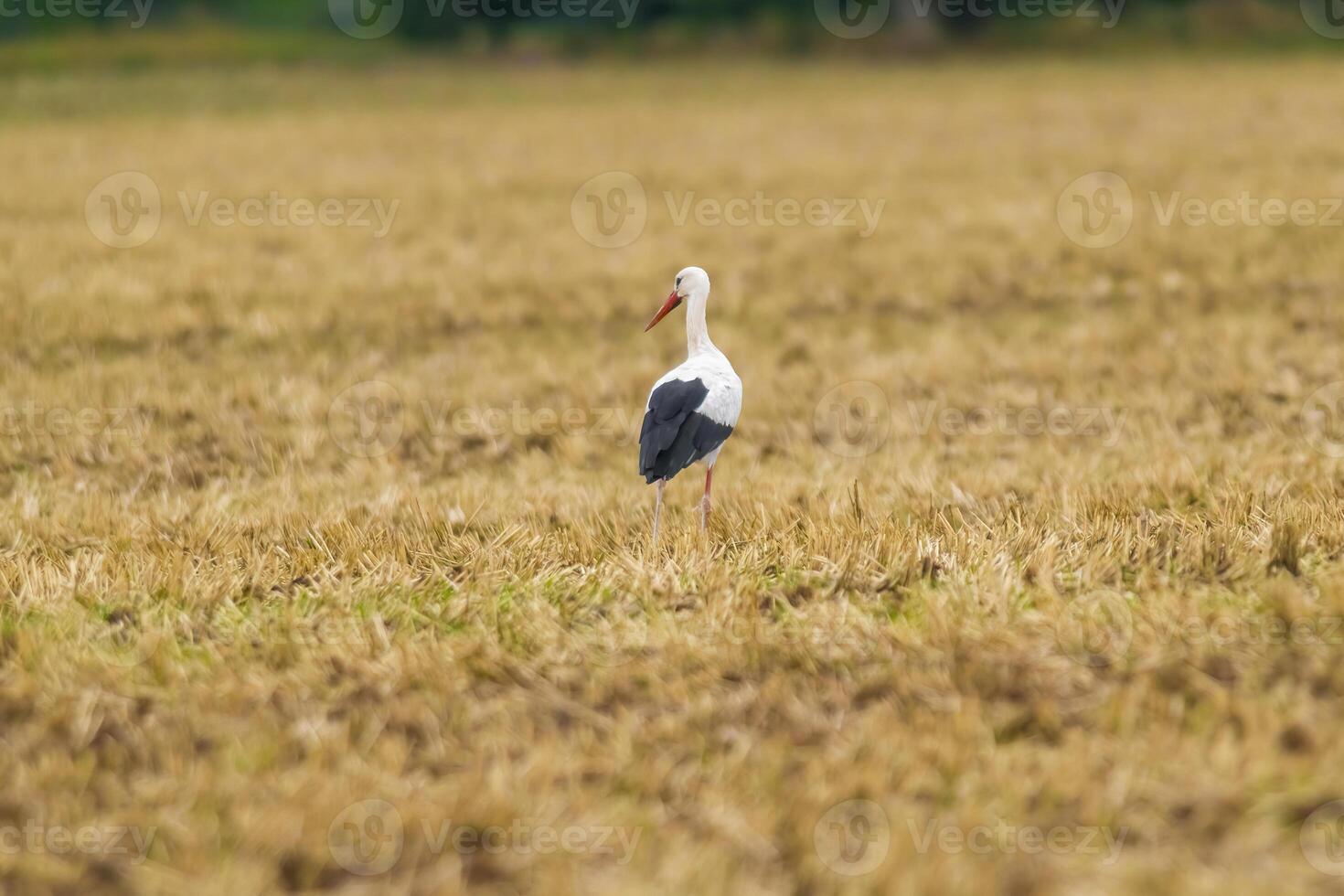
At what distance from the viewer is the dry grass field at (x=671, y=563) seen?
297 cm

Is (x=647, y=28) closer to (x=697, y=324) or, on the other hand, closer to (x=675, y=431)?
(x=697, y=324)

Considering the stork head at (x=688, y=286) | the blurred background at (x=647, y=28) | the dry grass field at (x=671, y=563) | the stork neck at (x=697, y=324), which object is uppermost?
the blurred background at (x=647, y=28)

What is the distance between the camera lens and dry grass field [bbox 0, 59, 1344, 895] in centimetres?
297

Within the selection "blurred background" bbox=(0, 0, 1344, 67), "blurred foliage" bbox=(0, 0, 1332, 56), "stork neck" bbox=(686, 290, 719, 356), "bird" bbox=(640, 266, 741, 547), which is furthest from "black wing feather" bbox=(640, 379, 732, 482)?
"blurred foliage" bbox=(0, 0, 1332, 56)

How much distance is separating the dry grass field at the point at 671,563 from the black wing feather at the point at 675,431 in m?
0.43

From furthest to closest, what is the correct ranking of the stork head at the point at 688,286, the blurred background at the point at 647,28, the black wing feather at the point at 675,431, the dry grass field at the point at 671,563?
the blurred background at the point at 647,28
the stork head at the point at 688,286
the black wing feather at the point at 675,431
the dry grass field at the point at 671,563

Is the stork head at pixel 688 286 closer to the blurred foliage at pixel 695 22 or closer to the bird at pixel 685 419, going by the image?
the bird at pixel 685 419

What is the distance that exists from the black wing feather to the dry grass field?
1.41 feet

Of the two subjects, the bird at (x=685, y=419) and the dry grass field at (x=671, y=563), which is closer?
the dry grass field at (x=671, y=563)

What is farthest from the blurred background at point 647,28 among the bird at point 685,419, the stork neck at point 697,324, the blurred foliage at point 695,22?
the bird at point 685,419

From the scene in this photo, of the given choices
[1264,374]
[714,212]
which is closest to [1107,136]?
[714,212]

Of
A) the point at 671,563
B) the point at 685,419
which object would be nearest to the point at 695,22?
the point at 685,419

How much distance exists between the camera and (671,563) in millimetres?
4484

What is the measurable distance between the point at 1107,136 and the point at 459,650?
19.5 m
